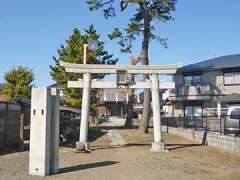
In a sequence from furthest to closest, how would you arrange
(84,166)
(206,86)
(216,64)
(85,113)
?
(216,64) < (206,86) < (85,113) < (84,166)

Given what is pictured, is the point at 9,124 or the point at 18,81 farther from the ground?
the point at 18,81

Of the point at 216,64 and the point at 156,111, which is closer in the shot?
the point at 156,111

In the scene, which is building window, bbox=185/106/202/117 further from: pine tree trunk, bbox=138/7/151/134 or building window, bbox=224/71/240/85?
pine tree trunk, bbox=138/7/151/134

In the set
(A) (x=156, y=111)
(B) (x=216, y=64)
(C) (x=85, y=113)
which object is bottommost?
(C) (x=85, y=113)

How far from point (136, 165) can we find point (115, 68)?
21.6 feet

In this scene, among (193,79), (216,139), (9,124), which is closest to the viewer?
(9,124)

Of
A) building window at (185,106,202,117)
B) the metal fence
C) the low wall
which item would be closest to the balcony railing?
building window at (185,106,202,117)

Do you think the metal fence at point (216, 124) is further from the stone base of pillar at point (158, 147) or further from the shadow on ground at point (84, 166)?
the shadow on ground at point (84, 166)

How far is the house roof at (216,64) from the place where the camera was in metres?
34.2

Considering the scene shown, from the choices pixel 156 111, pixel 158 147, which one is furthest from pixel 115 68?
pixel 158 147

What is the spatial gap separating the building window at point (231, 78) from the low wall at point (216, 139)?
1283 centimetres

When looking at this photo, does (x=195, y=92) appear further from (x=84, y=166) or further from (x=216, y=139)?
(x=84, y=166)

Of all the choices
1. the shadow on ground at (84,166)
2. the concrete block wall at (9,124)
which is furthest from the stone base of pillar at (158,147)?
the concrete block wall at (9,124)

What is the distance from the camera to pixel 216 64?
35.6 meters
